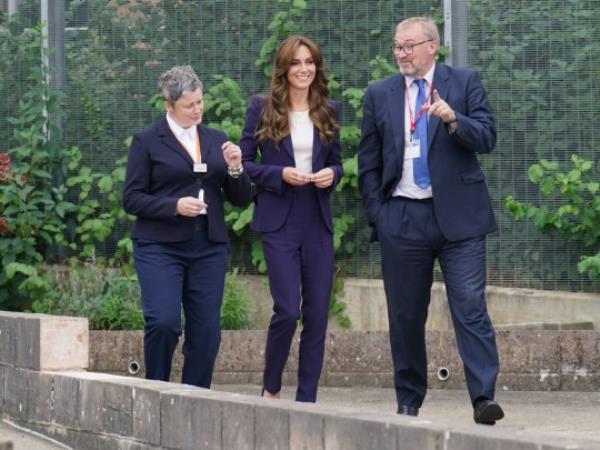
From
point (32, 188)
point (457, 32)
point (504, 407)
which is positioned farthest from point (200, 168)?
point (32, 188)

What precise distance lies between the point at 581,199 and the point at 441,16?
1.48m

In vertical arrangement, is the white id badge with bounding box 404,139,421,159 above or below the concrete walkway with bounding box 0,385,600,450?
above

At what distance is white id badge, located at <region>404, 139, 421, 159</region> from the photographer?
8.09 meters

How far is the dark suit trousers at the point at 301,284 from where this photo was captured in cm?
883

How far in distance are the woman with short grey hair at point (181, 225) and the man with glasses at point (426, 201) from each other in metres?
0.84

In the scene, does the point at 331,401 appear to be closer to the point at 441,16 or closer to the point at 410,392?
the point at 410,392

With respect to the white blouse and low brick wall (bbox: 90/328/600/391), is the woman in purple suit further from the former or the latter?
low brick wall (bbox: 90/328/600/391)

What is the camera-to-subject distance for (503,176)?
11695 millimetres

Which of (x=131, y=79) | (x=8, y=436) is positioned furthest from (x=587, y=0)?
(x=8, y=436)

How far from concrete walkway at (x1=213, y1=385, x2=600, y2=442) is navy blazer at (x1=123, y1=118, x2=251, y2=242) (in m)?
1.21

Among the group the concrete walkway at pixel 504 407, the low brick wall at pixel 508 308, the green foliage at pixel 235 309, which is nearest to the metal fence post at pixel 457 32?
the low brick wall at pixel 508 308

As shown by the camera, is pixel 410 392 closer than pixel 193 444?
No

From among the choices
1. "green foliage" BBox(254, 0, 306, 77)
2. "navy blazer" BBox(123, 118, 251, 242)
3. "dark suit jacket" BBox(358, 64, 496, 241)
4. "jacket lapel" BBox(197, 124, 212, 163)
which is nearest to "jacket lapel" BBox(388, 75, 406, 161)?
"dark suit jacket" BBox(358, 64, 496, 241)

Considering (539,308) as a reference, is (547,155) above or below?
above
